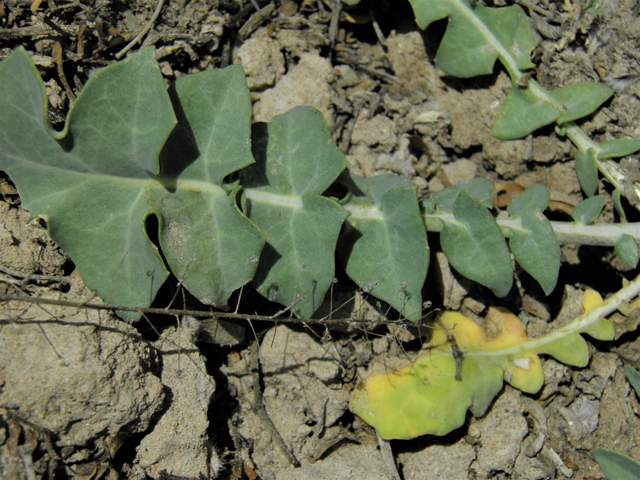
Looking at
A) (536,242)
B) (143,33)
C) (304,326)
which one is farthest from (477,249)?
(143,33)

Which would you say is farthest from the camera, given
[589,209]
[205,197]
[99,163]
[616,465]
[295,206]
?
[589,209]

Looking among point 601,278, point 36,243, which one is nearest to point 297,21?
point 36,243

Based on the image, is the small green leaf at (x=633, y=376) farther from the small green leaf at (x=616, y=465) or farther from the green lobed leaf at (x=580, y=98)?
the green lobed leaf at (x=580, y=98)

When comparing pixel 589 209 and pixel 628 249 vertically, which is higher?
pixel 589 209

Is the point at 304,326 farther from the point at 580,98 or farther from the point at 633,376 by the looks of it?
the point at 580,98

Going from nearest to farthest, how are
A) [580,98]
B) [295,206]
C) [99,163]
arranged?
[99,163] → [295,206] → [580,98]

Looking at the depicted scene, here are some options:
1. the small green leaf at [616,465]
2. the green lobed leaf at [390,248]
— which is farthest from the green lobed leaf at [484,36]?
the small green leaf at [616,465]
